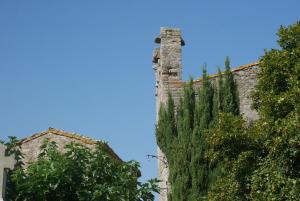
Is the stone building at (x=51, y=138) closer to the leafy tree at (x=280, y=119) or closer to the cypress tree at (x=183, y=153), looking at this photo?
the cypress tree at (x=183, y=153)

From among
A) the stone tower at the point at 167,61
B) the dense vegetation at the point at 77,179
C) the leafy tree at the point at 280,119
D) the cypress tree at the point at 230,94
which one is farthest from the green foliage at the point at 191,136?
the dense vegetation at the point at 77,179

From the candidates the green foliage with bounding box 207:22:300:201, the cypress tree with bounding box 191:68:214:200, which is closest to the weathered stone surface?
the green foliage with bounding box 207:22:300:201

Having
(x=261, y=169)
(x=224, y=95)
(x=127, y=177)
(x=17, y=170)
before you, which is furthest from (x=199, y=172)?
(x=17, y=170)

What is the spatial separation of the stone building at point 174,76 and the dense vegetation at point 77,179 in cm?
791

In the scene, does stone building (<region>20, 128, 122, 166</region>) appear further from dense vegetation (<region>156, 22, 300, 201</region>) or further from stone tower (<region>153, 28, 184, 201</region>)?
dense vegetation (<region>156, 22, 300, 201</region>)

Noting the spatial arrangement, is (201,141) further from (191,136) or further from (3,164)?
(3,164)

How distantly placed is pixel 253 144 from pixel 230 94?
456 cm

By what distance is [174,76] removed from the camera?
19281 millimetres

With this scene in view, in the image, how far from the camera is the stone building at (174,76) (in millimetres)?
18203

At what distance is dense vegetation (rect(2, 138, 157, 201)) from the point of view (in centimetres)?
961

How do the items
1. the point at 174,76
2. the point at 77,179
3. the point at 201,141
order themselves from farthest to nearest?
the point at 174,76 < the point at 201,141 < the point at 77,179

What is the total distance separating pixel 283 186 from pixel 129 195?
12.1ft

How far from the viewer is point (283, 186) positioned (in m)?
11.8

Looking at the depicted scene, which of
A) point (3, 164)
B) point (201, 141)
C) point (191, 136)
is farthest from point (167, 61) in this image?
point (3, 164)
